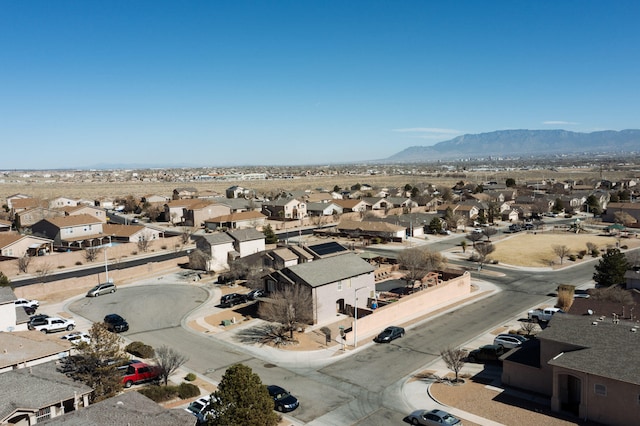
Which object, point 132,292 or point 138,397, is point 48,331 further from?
point 138,397

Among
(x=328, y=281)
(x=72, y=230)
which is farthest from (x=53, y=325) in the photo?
(x=72, y=230)

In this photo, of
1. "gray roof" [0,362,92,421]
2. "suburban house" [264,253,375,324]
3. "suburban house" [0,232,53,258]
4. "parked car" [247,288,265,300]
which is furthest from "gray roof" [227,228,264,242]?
"gray roof" [0,362,92,421]

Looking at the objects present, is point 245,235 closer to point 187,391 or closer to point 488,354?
point 187,391

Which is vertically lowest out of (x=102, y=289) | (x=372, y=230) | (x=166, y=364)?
A: (x=102, y=289)

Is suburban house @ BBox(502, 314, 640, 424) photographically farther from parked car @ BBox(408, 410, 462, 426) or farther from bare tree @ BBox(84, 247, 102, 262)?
bare tree @ BBox(84, 247, 102, 262)

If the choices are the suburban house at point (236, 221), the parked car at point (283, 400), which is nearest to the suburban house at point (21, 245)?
the suburban house at point (236, 221)

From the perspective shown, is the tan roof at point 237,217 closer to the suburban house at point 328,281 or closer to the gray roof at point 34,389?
the suburban house at point 328,281
